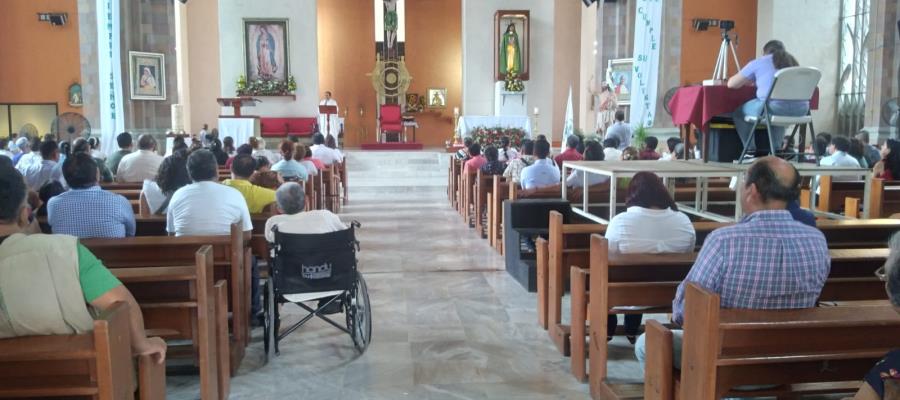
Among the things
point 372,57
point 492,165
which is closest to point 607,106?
point 492,165

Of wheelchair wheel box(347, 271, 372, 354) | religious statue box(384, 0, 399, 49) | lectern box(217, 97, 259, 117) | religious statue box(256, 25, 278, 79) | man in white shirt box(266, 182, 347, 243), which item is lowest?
wheelchair wheel box(347, 271, 372, 354)

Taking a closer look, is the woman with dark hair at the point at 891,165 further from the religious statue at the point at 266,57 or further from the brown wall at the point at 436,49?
the brown wall at the point at 436,49

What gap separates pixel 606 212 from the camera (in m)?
6.67

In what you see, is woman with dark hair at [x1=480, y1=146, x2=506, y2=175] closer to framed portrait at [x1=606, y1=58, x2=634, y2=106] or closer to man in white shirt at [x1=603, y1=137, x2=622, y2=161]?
man in white shirt at [x1=603, y1=137, x2=622, y2=161]

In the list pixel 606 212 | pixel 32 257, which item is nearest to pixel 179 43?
pixel 606 212

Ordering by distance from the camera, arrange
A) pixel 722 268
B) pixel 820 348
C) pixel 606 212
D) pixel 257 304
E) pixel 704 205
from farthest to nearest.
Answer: pixel 606 212 → pixel 704 205 → pixel 257 304 → pixel 722 268 → pixel 820 348

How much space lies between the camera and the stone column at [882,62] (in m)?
11.4

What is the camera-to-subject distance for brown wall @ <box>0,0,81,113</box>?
16.8 meters

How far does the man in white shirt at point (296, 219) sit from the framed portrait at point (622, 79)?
1161cm

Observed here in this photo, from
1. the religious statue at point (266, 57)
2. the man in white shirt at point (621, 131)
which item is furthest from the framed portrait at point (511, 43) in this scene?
the man in white shirt at point (621, 131)

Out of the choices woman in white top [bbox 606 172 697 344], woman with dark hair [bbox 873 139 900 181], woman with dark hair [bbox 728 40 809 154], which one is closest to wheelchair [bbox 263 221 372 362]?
woman in white top [bbox 606 172 697 344]

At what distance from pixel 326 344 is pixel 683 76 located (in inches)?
592

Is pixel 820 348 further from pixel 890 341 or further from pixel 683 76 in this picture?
pixel 683 76

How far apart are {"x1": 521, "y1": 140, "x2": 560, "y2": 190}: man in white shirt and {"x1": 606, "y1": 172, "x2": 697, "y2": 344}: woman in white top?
137 inches
